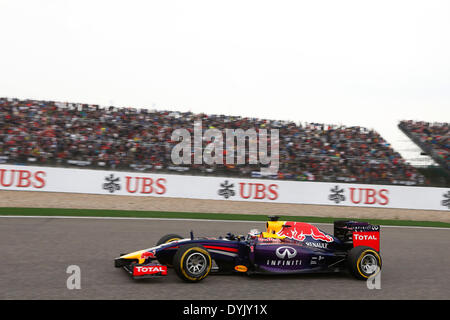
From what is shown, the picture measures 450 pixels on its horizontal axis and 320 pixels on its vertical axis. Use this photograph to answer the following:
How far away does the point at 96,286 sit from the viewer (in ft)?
18.6

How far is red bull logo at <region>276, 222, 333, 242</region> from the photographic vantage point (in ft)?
23.3

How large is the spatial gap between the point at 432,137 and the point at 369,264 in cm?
1773

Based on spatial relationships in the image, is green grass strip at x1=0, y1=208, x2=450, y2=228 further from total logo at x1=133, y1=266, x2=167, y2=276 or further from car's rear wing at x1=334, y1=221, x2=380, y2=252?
total logo at x1=133, y1=266, x2=167, y2=276

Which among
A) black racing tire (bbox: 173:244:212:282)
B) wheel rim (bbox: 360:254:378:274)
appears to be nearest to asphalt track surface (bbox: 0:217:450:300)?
black racing tire (bbox: 173:244:212:282)

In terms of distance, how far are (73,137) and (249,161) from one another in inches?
282

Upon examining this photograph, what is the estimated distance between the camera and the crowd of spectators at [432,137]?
66.9ft

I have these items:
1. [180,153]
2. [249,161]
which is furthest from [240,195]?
[180,153]

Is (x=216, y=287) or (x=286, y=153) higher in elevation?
(x=286, y=153)

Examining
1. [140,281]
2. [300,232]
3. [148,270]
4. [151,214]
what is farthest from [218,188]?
[148,270]

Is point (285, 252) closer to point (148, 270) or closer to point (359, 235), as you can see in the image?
point (359, 235)

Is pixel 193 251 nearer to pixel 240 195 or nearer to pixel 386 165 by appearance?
pixel 240 195

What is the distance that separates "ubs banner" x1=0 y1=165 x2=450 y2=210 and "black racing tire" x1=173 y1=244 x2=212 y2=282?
35.2 feet
